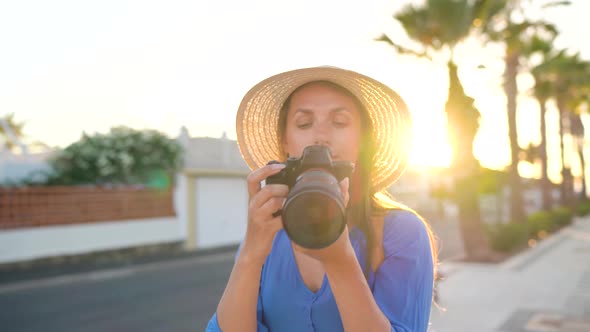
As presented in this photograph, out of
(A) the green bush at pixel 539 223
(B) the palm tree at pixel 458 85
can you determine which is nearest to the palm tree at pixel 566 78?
(A) the green bush at pixel 539 223

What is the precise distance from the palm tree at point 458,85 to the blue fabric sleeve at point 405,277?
11654 millimetres

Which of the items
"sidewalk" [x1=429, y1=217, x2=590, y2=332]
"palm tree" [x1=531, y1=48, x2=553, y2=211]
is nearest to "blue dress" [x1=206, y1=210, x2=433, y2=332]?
"sidewalk" [x1=429, y1=217, x2=590, y2=332]

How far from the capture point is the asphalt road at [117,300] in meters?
7.28

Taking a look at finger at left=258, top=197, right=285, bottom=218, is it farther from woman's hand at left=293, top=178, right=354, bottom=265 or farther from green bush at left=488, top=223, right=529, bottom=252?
green bush at left=488, top=223, right=529, bottom=252

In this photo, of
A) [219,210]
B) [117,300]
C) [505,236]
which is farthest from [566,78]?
[117,300]

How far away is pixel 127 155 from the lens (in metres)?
17.5

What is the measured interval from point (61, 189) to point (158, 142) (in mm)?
4093

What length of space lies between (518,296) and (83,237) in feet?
40.7

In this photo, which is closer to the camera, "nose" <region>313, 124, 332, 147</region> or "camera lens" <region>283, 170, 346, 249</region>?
"camera lens" <region>283, 170, 346, 249</region>

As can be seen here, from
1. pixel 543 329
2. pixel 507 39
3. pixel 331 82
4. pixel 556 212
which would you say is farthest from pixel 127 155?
pixel 556 212

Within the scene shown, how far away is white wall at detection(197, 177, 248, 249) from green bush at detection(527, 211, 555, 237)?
10907 mm

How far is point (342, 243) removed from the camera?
45.3 inches

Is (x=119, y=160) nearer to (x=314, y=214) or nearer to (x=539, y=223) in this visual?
(x=539, y=223)

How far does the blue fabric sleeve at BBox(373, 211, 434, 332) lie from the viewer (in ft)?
4.33
